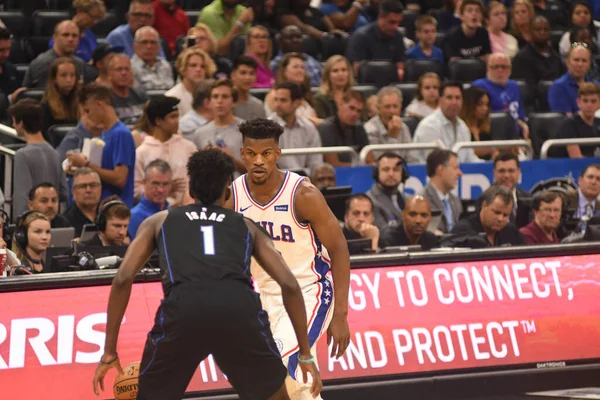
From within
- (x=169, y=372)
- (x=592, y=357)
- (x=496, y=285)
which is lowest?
(x=592, y=357)

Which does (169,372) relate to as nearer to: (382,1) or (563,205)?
(563,205)

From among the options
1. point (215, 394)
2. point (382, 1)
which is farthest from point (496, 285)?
point (382, 1)

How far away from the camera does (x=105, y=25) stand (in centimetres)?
1285

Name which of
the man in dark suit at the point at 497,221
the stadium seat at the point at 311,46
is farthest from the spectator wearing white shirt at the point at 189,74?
the man in dark suit at the point at 497,221

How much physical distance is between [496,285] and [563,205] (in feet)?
7.86

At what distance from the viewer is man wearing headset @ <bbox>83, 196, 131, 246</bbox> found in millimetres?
8578

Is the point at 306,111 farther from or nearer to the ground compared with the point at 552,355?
farther from the ground

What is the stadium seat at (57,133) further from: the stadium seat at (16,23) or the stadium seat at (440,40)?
the stadium seat at (440,40)

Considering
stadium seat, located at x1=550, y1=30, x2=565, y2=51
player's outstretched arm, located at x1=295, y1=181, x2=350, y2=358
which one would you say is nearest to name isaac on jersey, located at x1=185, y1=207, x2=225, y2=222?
player's outstretched arm, located at x1=295, y1=181, x2=350, y2=358

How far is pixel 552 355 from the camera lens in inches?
317

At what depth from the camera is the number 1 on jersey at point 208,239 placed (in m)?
5.17

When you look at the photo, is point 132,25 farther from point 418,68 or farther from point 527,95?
point 527,95

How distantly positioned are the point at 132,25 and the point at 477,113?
354 cm

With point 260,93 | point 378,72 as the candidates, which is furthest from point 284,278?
point 378,72
